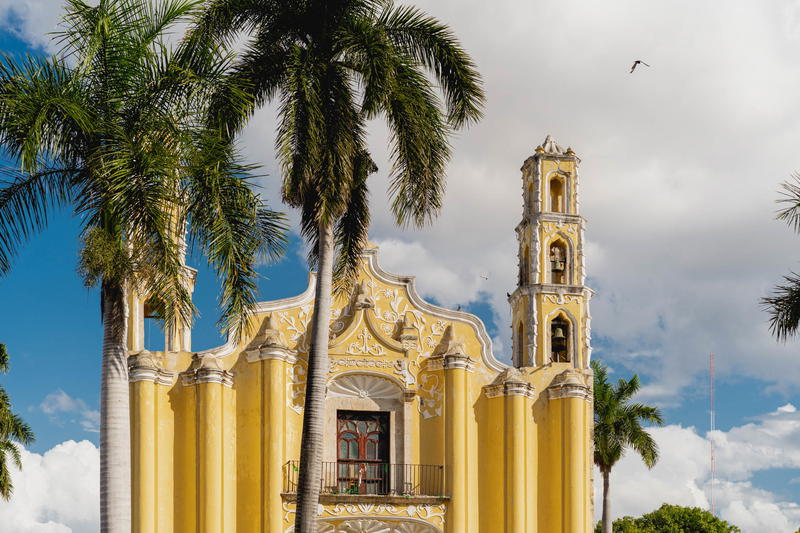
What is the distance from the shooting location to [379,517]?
94.4 feet

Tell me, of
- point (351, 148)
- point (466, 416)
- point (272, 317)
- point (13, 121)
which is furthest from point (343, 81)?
point (466, 416)

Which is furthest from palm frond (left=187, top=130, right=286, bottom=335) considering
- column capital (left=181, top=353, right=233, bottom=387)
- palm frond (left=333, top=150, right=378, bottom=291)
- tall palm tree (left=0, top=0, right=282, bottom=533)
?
column capital (left=181, top=353, right=233, bottom=387)

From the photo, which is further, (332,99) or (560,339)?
(560,339)

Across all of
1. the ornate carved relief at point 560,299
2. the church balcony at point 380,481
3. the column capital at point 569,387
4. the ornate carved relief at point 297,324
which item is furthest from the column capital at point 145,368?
the ornate carved relief at point 560,299

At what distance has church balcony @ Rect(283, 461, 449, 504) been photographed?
94.4 feet

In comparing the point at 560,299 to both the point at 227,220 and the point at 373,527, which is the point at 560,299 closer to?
the point at 373,527

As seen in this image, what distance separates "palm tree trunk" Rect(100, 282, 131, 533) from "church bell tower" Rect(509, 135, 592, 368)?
16142mm

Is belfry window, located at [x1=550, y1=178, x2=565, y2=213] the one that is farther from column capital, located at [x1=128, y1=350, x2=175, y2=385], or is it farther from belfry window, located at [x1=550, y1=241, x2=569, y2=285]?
column capital, located at [x1=128, y1=350, x2=175, y2=385]

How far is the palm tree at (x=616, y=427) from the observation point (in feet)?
134

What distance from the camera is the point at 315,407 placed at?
2100 centimetres

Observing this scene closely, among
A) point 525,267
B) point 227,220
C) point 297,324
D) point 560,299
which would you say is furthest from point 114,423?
point 525,267

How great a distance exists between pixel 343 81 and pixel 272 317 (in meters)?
9.05

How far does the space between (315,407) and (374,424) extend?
29.9 feet

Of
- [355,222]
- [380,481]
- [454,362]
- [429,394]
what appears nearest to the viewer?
[355,222]
